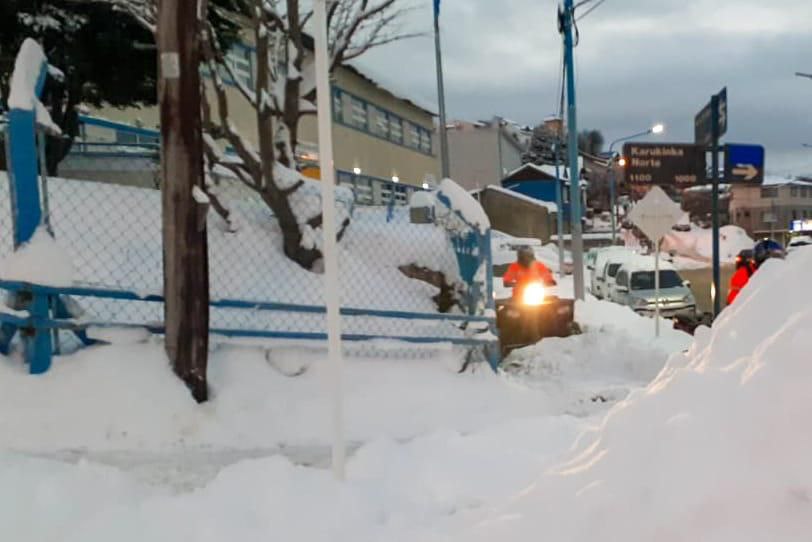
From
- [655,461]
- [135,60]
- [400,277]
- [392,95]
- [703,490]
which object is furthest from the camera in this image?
[392,95]

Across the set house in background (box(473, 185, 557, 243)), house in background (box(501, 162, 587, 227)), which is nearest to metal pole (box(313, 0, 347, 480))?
house in background (box(473, 185, 557, 243))

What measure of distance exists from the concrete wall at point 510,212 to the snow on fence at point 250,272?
34485 millimetres

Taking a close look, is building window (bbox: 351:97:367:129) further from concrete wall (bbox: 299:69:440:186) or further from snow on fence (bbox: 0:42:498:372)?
snow on fence (bbox: 0:42:498:372)

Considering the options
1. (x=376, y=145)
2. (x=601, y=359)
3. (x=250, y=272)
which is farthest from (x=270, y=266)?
(x=376, y=145)

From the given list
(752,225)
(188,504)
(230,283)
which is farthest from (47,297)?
(752,225)

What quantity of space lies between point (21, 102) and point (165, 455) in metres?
2.44

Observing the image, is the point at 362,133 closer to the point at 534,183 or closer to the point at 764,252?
the point at 764,252

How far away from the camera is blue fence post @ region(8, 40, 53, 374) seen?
4.08m

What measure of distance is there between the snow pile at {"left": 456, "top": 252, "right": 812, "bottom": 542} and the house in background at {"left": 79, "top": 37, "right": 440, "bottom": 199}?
14.3 meters

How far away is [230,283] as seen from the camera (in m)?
6.50

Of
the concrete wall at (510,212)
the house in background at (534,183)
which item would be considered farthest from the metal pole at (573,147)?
the house in background at (534,183)

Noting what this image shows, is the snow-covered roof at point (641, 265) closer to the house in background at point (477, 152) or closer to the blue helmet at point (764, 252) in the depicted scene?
the blue helmet at point (764, 252)

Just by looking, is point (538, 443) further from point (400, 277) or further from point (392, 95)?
point (392, 95)

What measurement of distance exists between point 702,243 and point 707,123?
47.8m
